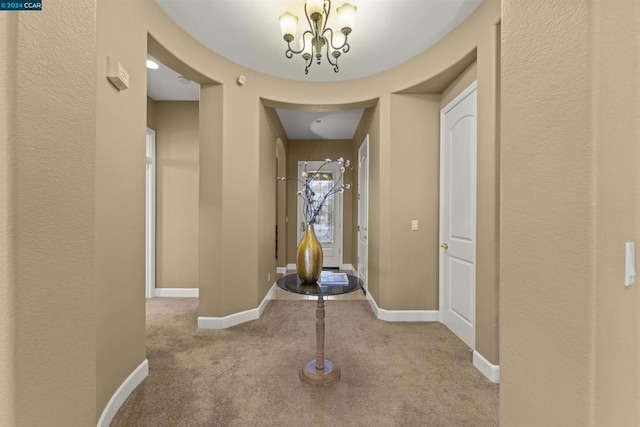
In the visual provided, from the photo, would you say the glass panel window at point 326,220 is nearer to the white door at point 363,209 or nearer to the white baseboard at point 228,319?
the white door at point 363,209

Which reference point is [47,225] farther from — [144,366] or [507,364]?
[144,366]

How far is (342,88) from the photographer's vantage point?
133 inches

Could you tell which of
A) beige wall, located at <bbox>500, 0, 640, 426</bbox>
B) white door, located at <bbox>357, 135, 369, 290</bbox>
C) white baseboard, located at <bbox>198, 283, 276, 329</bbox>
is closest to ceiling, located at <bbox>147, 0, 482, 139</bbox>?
white door, located at <bbox>357, 135, 369, 290</bbox>

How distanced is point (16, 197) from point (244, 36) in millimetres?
2475

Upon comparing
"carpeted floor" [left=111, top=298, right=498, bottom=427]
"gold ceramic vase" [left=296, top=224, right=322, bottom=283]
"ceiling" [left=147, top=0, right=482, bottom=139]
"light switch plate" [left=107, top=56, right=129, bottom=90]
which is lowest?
"carpeted floor" [left=111, top=298, right=498, bottom=427]

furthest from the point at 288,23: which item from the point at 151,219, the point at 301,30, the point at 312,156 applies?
the point at 312,156

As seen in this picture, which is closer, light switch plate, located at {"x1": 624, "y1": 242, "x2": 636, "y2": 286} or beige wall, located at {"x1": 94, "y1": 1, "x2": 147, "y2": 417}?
light switch plate, located at {"x1": 624, "y1": 242, "x2": 636, "y2": 286}

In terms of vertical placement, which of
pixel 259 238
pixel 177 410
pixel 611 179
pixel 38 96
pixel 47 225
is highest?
pixel 38 96

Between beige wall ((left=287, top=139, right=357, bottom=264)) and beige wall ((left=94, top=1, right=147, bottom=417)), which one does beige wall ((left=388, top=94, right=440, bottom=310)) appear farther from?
beige wall ((left=287, top=139, right=357, bottom=264))

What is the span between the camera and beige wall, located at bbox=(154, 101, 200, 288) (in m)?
4.00

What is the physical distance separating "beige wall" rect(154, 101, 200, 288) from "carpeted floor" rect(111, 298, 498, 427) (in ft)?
3.36

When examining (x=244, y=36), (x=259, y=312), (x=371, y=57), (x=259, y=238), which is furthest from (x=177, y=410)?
(x=371, y=57)

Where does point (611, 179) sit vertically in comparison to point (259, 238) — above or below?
above

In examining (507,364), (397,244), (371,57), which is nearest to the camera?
(507,364)
